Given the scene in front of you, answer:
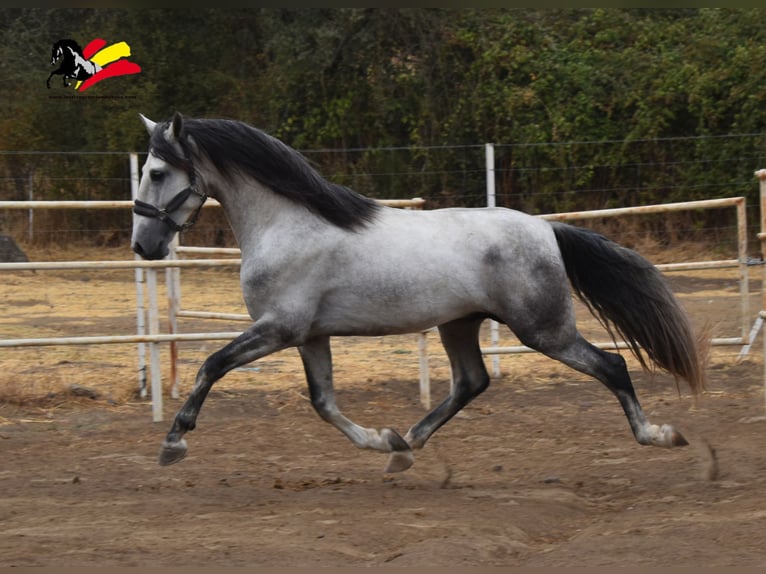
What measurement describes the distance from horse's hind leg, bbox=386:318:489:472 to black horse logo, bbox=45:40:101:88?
10539 millimetres

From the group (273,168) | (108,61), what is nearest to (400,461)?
(273,168)

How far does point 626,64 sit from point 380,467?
10.0 meters

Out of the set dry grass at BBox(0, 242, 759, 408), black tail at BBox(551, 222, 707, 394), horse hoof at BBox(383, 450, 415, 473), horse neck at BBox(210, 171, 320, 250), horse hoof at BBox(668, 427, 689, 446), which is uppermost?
horse neck at BBox(210, 171, 320, 250)

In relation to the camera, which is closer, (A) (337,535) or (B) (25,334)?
(A) (337,535)

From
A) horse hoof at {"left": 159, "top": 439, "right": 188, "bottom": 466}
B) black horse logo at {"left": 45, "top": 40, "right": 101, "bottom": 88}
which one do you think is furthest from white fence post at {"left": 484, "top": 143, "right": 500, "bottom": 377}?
black horse logo at {"left": 45, "top": 40, "right": 101, "bottom": 88}

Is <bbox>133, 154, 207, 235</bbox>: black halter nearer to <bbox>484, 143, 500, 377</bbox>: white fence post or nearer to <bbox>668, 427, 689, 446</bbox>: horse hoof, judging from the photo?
<bbox>668, 427, 689, 446</bbox>: horse hoof

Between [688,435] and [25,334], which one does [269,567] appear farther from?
[25,334]

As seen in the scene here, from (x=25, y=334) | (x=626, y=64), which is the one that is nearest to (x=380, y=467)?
(x=25, y=334)

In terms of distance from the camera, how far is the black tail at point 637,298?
5.45 m

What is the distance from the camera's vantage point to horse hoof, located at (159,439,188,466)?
197 inches

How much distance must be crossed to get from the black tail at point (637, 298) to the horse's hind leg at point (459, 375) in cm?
63

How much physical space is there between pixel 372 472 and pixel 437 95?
34.6 feet

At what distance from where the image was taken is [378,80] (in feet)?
50.7

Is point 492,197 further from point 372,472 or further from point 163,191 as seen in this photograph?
point 163,191
